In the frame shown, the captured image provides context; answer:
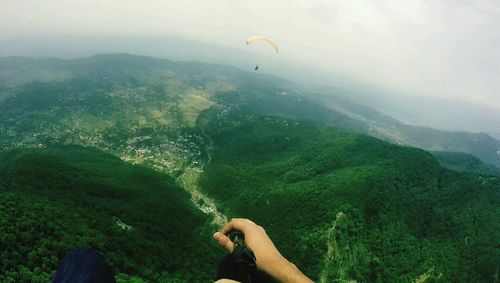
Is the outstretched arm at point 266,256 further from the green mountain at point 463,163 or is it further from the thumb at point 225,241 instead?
the green mountain at point 463,163

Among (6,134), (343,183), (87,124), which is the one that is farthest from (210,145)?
(6,134)

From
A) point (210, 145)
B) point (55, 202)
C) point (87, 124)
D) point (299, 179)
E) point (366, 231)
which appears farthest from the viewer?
point (87, 124)

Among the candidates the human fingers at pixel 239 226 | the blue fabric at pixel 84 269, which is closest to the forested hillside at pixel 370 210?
the human fingers at pixel 239 226

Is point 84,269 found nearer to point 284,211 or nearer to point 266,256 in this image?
point 266,256

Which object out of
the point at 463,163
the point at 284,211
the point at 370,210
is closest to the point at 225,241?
the point at 370,210

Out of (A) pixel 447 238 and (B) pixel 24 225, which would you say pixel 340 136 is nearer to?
(A) pixel 447 238

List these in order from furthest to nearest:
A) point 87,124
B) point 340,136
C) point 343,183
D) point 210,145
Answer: point 87,124, point 210,145, point 340,136, point 343,183

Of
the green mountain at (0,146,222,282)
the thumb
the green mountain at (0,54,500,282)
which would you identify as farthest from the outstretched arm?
the green mountain at (0,54,500,282)
